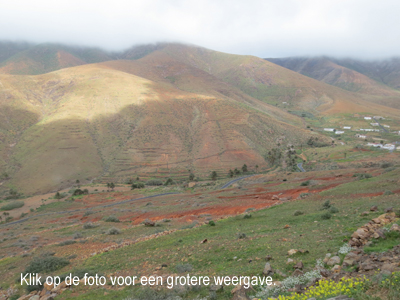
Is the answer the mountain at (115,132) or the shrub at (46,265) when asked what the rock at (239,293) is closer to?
the shrub at (46,265)

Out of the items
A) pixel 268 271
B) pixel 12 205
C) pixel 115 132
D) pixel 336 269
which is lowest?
pixel 12 205

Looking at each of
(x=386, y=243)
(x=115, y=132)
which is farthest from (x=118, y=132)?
(x=386, y=243)

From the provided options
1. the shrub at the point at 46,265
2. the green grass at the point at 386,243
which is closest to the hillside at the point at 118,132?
the shrub at the point at 46,265

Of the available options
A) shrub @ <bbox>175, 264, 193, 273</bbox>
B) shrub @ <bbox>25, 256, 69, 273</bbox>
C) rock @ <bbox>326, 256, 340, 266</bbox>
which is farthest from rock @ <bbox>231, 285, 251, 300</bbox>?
shrub @ <bbox>25, 256, 69, 273</bbox>

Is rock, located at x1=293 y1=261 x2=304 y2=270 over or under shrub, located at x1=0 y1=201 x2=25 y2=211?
over

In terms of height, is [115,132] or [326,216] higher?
[326,216]

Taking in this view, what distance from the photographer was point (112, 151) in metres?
97.1

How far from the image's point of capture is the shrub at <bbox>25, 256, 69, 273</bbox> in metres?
12.1

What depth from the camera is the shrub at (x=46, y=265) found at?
12148 mm

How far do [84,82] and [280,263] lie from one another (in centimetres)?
15456

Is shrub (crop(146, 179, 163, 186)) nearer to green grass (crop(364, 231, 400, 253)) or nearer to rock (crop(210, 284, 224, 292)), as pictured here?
rock (crop(210, 284, 224, 292))

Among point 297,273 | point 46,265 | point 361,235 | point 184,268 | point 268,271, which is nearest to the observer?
point 297,273

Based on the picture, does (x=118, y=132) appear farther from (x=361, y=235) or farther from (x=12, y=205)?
(x=361, y=235)

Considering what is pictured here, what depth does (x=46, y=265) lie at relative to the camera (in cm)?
1223
